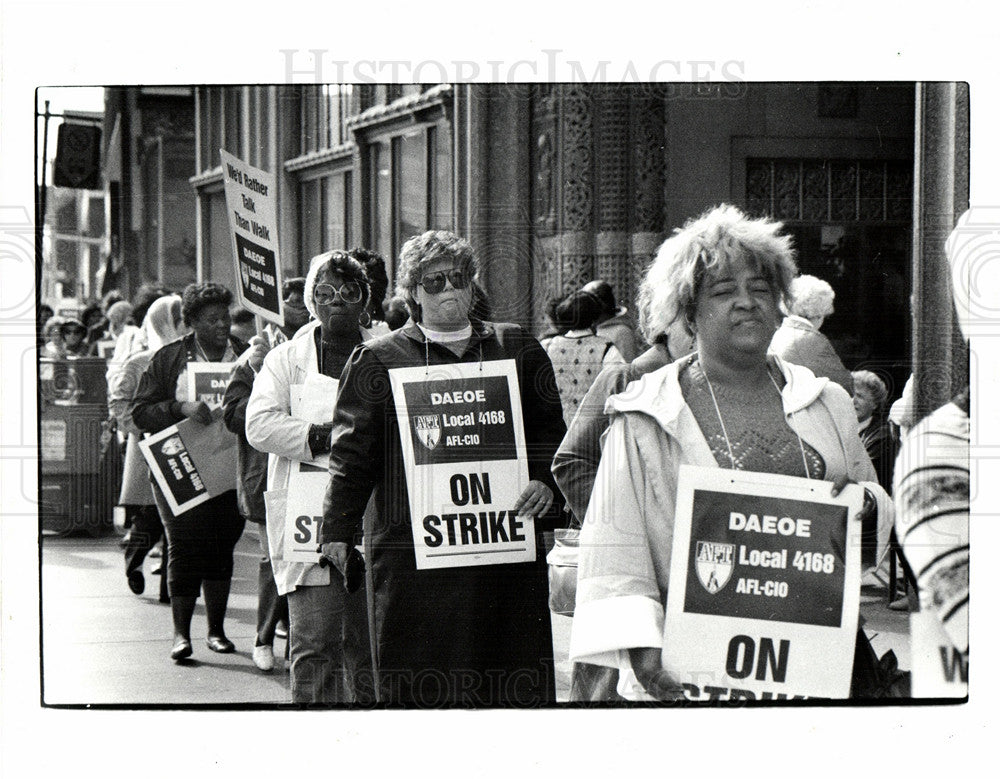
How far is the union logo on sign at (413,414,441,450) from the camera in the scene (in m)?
5.49

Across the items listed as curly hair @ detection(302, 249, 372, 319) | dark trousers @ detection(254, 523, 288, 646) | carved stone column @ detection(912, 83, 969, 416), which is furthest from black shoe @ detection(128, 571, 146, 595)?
carved stone column @ detection(912, 83, 969, 416)

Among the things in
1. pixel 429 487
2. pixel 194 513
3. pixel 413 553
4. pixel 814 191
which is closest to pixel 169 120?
pixel 194 513

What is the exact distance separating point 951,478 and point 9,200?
338 cm

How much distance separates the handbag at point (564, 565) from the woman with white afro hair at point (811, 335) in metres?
0.95

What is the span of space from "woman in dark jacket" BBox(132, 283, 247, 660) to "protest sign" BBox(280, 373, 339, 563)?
43cm

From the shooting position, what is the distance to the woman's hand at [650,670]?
4.78 meters

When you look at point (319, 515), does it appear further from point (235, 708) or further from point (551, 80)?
point (551, 80)

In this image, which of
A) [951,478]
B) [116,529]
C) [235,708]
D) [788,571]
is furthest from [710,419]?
[116,529]

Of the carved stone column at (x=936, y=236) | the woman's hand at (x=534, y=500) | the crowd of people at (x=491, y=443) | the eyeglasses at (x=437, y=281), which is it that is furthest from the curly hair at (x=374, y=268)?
the carved stone column at (x=936, y=236)

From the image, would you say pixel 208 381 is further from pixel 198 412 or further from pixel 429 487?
pixel 429 487

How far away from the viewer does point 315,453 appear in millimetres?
5895

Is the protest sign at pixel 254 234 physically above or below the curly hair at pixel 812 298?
above

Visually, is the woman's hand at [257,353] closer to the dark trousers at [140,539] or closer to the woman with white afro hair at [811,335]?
the dark trousers at [140,539]

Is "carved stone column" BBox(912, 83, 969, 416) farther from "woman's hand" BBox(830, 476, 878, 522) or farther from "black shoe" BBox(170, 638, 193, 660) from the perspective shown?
"black shoe" BBox(170, 638, 193, 660)
